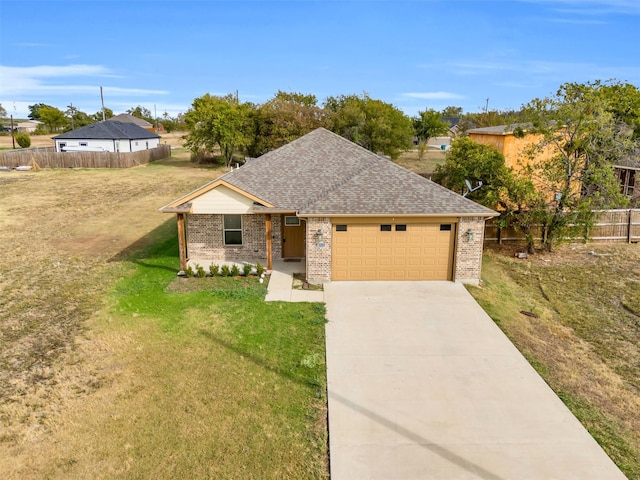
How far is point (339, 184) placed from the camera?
18516mm

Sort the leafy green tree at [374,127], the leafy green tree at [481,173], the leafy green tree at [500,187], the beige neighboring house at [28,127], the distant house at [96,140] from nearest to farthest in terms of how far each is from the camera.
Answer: the leafy green tree at [500,187]
the leafy green tree at [481,173]
the leafy green tree at [374,127]
the distant house at [96,140]
the beige neighboring house at [28,127]

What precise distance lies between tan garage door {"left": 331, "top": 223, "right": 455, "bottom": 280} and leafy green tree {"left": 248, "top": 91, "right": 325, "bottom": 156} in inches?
1321

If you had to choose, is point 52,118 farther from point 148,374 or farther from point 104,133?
point 148,374

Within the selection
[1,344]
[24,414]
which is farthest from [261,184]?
[24,414]

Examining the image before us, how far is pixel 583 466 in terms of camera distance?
7.98 metres

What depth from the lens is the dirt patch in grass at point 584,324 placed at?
9438mm

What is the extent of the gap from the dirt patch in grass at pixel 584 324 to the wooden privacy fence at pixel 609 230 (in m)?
0.64

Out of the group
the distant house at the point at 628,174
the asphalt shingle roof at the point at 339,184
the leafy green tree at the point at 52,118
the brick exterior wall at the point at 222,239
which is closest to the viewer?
the asphalt shingle roof at the point at 339,184

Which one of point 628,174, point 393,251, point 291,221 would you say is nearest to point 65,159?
point 291,221

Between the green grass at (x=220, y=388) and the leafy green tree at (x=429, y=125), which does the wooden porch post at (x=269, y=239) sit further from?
the leafy green tree at (x=429, y=125)

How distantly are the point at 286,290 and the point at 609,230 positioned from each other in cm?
1592

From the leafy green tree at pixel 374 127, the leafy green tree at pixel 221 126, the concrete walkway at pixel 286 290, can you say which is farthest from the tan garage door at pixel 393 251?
the leafy green tree at pixel 221 126

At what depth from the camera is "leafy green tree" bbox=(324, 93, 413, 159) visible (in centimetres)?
4806

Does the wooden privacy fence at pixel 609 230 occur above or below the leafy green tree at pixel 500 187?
below
